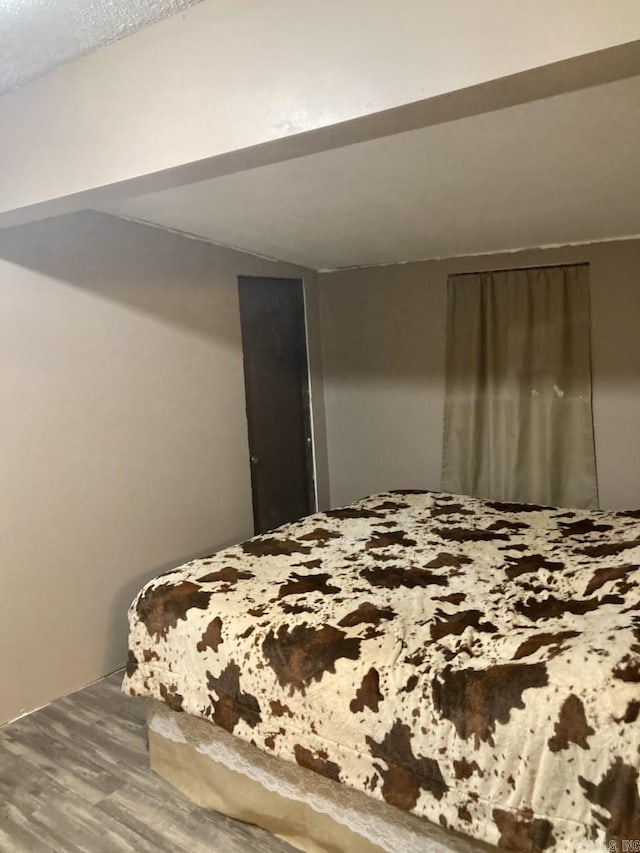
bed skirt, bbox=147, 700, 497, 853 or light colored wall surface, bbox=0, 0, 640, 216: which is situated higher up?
light colored wall surface, bbox=0, 0, 640, 216

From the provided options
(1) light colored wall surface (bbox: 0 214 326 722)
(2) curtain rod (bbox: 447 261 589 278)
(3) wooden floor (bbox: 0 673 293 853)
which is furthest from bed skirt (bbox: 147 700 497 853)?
(2) curtain rod (bbox: 447 261 589 278)

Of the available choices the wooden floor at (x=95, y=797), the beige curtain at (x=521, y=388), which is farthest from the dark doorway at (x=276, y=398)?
the wooden floor at (x=95, y=797)

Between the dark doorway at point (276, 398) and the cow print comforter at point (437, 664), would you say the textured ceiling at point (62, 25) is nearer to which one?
the cow print comforter at point (437, 664)

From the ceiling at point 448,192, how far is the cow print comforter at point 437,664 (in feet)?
5.01

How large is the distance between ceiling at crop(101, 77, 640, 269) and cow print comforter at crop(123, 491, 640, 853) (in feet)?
5.01

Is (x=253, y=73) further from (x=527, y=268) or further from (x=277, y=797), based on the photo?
(x=527, y=268)

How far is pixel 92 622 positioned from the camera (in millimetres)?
3398

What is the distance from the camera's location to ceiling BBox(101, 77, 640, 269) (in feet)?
7.35

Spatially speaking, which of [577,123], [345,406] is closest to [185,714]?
[577,123]

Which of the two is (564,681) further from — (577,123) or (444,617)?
(577,123)

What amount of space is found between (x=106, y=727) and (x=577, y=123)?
309 cm

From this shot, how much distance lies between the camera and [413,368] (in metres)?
4.81

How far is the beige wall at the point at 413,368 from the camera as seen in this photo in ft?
13.2

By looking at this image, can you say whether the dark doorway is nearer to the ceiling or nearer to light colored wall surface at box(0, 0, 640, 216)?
the ceiling
